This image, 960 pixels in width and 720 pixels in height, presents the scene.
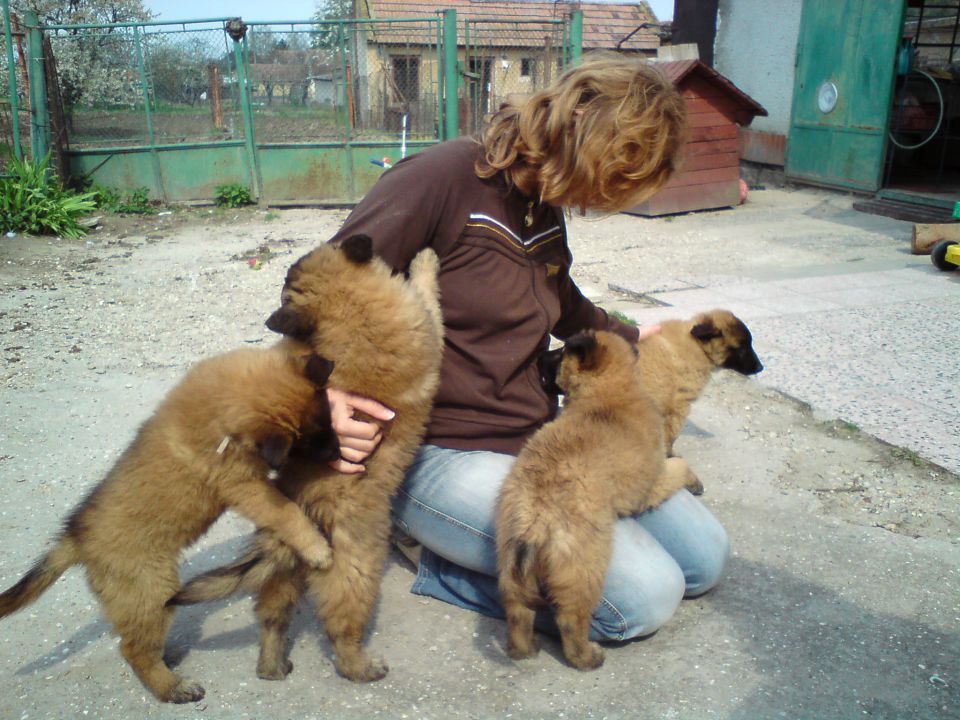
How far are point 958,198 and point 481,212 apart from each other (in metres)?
10.5

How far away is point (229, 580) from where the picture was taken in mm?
2672

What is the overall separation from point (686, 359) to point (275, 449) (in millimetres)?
2556

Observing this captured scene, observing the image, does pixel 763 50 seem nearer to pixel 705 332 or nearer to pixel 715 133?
pixel 715 133

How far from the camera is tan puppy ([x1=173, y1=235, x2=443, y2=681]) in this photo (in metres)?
2.75

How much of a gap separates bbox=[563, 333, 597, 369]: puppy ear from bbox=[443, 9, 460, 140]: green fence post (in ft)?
34.9

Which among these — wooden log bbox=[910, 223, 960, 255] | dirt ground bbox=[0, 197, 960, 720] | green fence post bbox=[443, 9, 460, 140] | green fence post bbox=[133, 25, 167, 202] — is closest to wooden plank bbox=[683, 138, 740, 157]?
wooden log bbox=[910, 223, 960, 255]

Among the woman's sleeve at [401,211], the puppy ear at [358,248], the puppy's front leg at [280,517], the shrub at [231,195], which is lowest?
the puppy's front leg at [280,517]

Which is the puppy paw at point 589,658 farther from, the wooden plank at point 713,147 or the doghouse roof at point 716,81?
the wooden plank at point 713,147

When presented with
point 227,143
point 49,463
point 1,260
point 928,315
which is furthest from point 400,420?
point 227,143

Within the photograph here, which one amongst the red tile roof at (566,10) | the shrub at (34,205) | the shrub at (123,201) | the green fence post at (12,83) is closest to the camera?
the shrub at (34,205)

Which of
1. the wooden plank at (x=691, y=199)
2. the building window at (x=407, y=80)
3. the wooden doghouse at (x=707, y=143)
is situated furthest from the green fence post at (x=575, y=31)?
the wooden plank at (x=691, y=199)

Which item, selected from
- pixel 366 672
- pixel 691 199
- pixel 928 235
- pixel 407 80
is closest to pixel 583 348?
pixel 366 672

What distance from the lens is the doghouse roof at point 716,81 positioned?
1127cm

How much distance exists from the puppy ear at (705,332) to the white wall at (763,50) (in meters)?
11.4
